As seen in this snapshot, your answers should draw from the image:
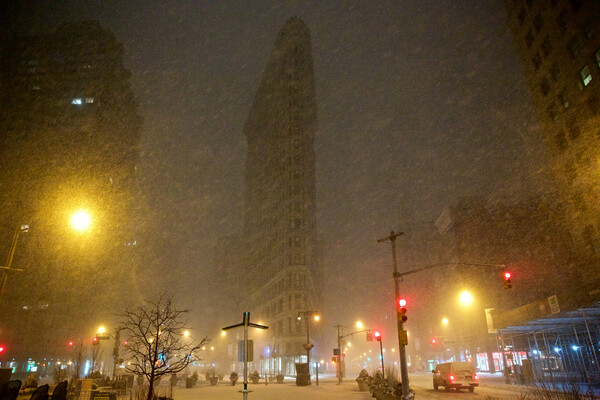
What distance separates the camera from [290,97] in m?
105

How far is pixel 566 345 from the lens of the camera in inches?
1521

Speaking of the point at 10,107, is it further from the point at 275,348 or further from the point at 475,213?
the point at 475,213

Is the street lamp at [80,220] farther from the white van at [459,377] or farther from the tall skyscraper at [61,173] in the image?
the tall skyscraper at [61,173]

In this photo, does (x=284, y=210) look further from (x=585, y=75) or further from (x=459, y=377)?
(x=459, y=377)

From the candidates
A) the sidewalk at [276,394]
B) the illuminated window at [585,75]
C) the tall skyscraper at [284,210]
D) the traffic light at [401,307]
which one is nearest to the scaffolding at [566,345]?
the sidewalk at [276,394]

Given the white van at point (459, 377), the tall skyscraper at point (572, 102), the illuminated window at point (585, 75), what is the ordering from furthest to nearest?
the illuminated window at point (585, 75) → the tall skyscraper at point (572, 102) → the white van at point (459, 377)

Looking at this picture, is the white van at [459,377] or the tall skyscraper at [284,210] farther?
the tall skyscraper at [284,210]

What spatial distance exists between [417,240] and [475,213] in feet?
339

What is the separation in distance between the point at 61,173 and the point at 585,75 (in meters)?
113

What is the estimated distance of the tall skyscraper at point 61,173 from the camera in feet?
242

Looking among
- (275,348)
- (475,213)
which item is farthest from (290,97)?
(275,348)

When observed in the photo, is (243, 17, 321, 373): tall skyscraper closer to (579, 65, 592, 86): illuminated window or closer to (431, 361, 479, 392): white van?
(431, 361, 479, 392): white van

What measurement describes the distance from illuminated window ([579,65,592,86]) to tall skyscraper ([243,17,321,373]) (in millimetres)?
48602

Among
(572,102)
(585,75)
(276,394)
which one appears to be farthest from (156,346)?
(572,102)
